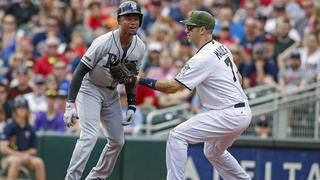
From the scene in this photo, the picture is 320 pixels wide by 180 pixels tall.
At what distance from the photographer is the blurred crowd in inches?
593

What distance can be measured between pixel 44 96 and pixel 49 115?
0.86 meters

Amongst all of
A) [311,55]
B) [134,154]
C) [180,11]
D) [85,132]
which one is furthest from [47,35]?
[85,132]

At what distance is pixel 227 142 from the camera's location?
998cm

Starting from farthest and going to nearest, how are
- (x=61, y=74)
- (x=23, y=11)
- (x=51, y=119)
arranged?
(x=23, y=11)
(x=61, y=74)
(x=51, y=119)

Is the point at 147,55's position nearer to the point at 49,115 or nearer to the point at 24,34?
the point at 49,115

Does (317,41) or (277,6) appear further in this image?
(277,6)

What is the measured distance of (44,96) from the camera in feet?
52.5

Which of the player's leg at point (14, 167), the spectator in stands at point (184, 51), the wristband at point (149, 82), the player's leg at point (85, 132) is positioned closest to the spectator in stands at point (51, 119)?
the player's leg at point (14, 167)

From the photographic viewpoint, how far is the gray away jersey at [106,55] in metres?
9.95

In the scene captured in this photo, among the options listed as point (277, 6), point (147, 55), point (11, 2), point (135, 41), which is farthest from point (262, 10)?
point (135, 41)

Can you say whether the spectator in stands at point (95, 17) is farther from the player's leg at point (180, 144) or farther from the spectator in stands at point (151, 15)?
the player's leg at point (180, 144)

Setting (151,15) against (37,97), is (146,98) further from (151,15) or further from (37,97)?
(151,15)

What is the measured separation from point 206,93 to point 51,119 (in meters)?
5.80

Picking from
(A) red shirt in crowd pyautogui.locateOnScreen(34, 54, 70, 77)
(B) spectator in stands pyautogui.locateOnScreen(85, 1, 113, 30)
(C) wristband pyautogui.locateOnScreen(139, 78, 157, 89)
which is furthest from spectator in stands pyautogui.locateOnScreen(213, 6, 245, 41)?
(C) wristband pyautogui.locateOnScreen(139, 78, 157, 89)
